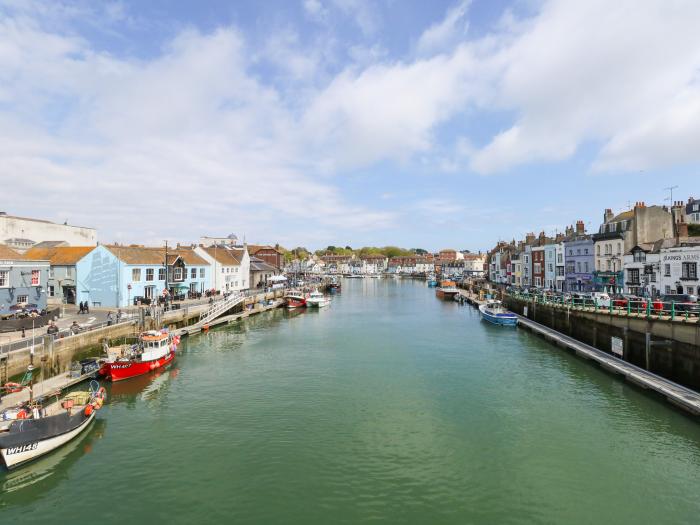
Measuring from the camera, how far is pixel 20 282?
125ft

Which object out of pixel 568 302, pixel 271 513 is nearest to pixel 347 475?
pixel 271 513

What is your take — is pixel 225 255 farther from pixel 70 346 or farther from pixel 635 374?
pixel 635 374

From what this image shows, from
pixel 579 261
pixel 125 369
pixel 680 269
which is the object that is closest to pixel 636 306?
pixel 680 269

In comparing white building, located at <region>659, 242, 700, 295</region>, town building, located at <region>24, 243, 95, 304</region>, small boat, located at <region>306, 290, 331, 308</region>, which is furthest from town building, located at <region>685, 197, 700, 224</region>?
town building, located at <region>24, 243, 95, 304</region>

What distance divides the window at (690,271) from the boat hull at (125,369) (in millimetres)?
51088

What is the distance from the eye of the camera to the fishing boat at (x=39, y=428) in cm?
1602

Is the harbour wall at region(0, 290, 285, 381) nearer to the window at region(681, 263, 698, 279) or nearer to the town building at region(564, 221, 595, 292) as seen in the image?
the window at region(681, 263, 698, 279)

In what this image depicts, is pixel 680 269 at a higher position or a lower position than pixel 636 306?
higher

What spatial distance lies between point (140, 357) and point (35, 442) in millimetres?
12741

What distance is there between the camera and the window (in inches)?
1622

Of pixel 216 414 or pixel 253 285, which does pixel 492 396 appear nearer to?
pixel 216 414

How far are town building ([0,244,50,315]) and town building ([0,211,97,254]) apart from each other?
76.2ft

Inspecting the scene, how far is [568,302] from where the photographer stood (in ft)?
141

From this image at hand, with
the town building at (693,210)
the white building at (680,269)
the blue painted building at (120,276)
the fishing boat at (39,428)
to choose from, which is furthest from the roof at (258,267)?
the town building at (693,210)
